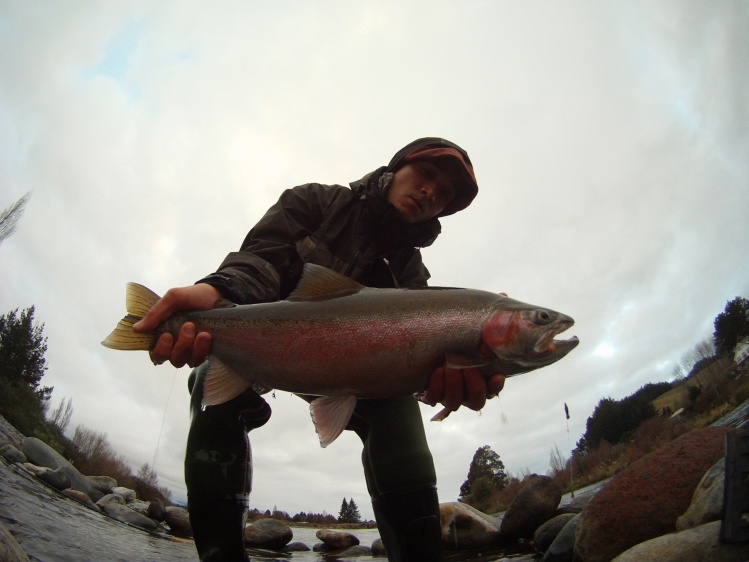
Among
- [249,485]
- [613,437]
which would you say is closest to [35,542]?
[249,485]

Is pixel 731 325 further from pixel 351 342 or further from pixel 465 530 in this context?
pixel 351 342

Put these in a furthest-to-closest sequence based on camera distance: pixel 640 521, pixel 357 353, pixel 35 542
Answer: pixel 640 521, pixel 35 542, pixel 357 353

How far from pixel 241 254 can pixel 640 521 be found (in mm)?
5521

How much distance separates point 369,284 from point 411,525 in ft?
5.77

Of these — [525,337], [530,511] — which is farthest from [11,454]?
[525,337]

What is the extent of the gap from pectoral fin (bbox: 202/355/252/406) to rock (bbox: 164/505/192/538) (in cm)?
1140

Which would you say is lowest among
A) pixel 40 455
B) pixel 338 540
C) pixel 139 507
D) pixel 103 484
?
pixel 338 540

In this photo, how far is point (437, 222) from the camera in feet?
12.3

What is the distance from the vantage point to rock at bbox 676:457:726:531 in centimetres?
412

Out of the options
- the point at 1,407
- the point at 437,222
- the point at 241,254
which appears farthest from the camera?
the point at 1,407

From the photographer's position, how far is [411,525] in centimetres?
251

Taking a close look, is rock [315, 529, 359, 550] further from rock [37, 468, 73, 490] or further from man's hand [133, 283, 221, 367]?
man's hand [133, 283, 221, 367]

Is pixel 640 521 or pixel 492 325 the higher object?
pixel 492 325

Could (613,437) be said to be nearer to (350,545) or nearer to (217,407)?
(350,545)
